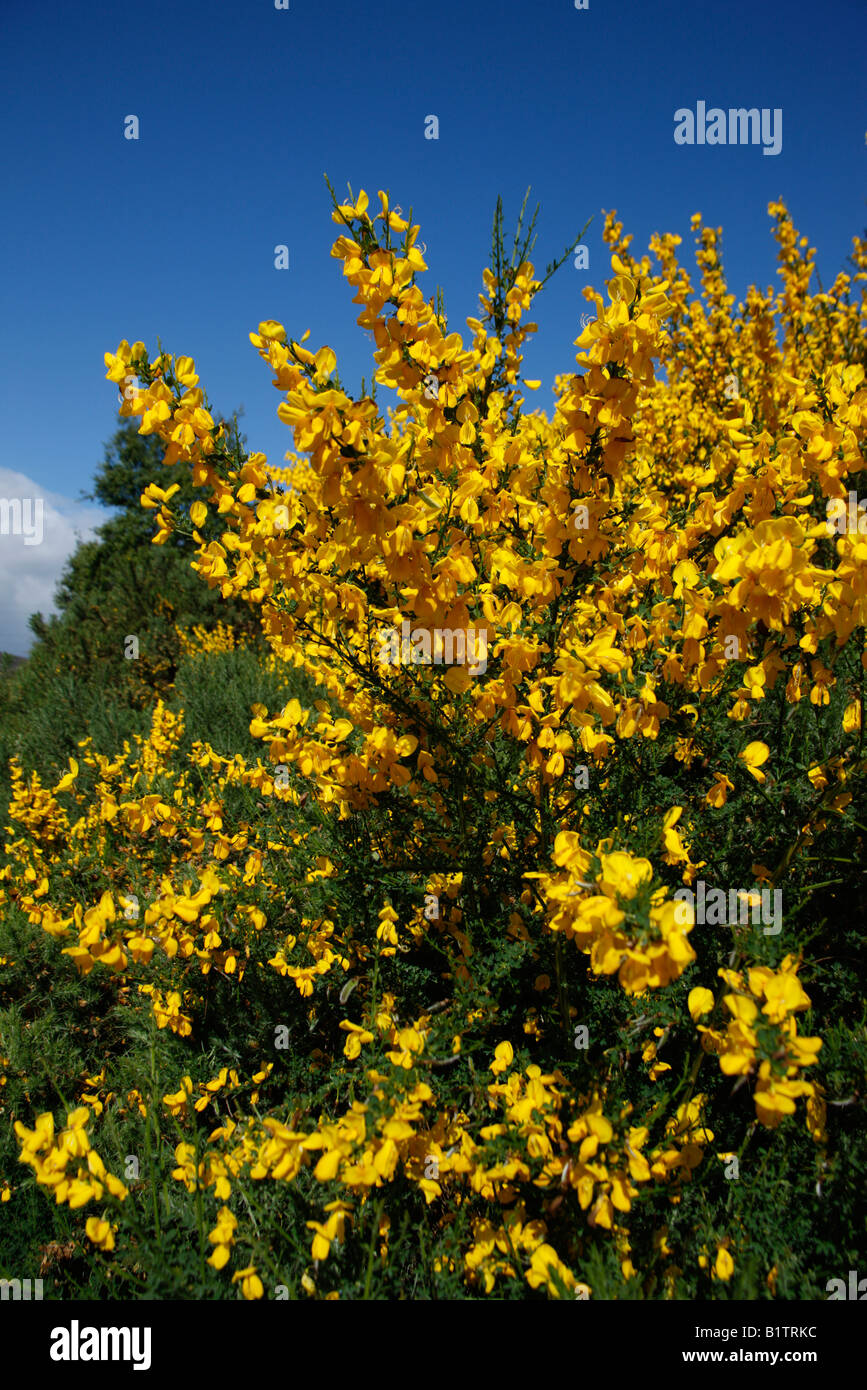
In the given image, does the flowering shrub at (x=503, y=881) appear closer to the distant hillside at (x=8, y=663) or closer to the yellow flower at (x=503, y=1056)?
the yellow flower at (x=503, y=1056)

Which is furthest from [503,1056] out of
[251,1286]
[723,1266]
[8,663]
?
[8,663]

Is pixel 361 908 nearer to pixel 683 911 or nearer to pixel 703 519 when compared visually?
pixel 683 911

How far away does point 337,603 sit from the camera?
196 centimetres

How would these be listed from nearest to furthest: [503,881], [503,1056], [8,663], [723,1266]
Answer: [723,1266], [503,1056], [503,881], [8,663]

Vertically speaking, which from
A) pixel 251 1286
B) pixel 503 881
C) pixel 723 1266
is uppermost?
pixel 503 881

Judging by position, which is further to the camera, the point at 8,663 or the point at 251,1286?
the point at 8,663

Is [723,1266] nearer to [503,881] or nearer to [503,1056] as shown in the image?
[503,1056]

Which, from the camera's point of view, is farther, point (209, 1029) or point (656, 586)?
point (209, 1029)

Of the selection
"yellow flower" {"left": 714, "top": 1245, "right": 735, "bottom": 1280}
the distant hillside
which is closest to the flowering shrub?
"yellow flower" {"left": 714, "top": 1245, "right": 735, "bottom": 1280}

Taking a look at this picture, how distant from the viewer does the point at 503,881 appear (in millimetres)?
2242

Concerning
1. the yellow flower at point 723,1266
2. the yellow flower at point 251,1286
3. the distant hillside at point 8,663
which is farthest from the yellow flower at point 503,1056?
the distant hillside at point 8,663
